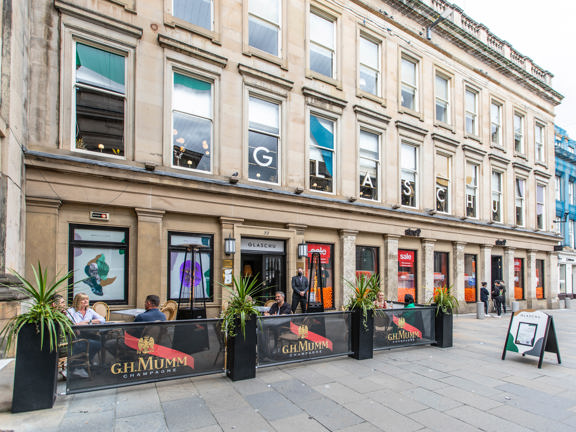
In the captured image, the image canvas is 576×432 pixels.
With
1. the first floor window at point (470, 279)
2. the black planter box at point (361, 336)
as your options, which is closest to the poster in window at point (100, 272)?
the black planter box at point (361, 336)

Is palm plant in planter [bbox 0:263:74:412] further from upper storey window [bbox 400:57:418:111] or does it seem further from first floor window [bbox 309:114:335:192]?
upper storey window [bbox 400:57:418:111]

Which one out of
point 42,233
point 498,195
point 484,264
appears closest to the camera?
point 42,233

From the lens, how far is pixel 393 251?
15.2 metres

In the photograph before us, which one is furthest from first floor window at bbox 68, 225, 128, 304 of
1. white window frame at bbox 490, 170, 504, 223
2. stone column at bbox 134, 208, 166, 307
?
white window frame at bbox 490, 170, 504, 223

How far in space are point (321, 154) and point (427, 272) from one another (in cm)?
767

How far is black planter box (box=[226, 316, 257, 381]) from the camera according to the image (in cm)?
606

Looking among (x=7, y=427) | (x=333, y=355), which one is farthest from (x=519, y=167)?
(x=7, y=427)

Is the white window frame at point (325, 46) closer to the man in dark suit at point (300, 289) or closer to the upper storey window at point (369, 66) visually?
the upper storey window at point (369, 66)

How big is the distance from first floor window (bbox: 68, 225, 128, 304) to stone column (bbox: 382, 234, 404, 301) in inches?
393

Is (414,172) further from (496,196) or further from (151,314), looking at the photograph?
(151,314)

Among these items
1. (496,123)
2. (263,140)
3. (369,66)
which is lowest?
(263,140)

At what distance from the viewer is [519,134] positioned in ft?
74.4

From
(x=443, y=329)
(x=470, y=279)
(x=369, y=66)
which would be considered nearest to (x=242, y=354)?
(x=443, y=329)

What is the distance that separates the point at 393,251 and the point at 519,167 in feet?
41.4
